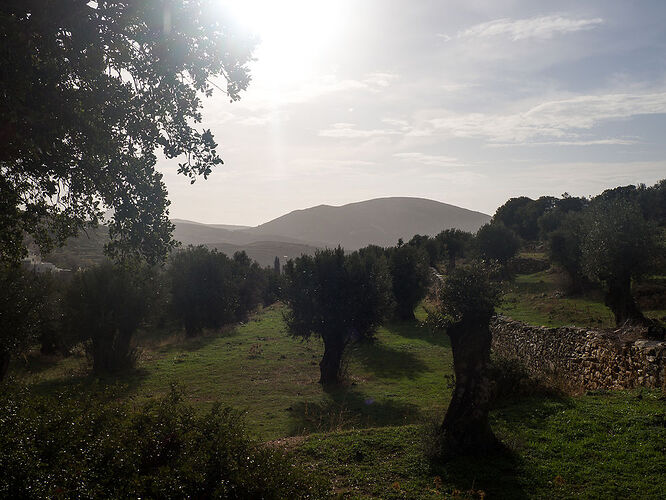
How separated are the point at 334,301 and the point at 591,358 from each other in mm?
14514

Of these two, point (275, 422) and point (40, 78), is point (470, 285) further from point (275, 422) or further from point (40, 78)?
point (40, 78)

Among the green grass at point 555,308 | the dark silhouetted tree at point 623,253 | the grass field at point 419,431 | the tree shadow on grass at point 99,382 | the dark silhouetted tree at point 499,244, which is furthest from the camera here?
Answer: the dark silhouetted tree at point 499,244

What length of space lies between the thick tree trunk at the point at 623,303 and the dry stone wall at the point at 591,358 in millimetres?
7625

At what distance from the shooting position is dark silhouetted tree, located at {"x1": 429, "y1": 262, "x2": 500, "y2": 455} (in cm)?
1221

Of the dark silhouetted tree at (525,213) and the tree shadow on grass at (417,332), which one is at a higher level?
the dark silhouetted tree at (525,213)

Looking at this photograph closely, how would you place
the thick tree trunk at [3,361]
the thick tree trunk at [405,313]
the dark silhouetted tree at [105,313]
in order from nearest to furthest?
the thick tree trunk at [3,361]
the dark silhouetted tree at [105,313]
the thick tree trunk at [405,313]

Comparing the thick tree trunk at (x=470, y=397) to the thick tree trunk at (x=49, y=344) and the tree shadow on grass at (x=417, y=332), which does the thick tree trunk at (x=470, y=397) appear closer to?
the tree shadow on grass at (x=417, y=332)

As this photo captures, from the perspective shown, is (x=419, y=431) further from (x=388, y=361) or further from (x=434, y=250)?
(x=434, y=250)

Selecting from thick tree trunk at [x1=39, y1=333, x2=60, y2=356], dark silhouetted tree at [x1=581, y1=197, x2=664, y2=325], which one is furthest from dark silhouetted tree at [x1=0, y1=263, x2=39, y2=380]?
dark silhouetted tree at [x1=581, y1=197, x2=664, y2=325]

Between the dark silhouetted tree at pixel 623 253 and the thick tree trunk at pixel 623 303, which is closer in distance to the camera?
the thick tree trunk at pixel 623 303

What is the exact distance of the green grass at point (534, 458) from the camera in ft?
32.7

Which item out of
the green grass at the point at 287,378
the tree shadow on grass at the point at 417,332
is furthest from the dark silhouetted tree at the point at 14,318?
the tree shadow on grass at the point at 417,332

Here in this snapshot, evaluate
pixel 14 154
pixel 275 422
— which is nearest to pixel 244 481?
pixel 14 154

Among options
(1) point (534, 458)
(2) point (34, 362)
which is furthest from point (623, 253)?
(2) point (34, 362)
